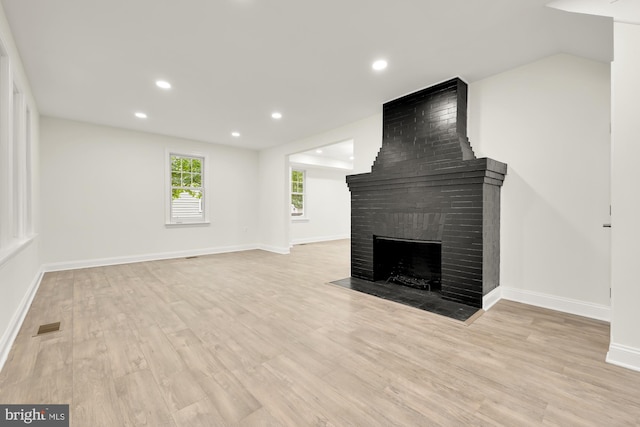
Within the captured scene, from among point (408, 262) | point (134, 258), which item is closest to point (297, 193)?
point (134, 258)

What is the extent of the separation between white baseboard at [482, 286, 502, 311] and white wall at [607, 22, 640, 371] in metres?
Result: 1.04

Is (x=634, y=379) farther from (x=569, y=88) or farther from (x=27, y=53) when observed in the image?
(x=27, y=53)

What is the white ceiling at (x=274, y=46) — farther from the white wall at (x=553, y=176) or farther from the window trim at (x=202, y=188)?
the window trim at (x=202, y=188)

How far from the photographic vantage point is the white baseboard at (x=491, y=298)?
2.93m

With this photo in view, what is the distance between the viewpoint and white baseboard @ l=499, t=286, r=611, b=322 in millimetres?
2645

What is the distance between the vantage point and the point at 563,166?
2.84m

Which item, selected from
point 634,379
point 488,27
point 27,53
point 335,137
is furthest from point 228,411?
point 335,137

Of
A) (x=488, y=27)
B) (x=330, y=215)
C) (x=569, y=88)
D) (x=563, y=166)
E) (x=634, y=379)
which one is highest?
(x=488, y=27)

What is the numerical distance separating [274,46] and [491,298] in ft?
11.6

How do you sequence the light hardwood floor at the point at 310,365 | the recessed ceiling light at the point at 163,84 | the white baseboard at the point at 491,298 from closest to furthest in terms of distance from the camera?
the light hardwood floor at the point at 310,365
the white baseboard at the point at 491,298
the recessed ceiling light at the point at 163,84

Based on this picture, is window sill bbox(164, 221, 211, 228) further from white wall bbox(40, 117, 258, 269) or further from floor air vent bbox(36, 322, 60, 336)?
floor air vent bbox(36, 322, 60, 336)

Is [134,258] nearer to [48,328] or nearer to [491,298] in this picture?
[48,328]

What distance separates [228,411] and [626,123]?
3.10 m

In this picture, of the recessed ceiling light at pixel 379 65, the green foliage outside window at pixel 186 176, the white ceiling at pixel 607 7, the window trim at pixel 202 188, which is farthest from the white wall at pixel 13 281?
the white ceiling at pixel 607 7
